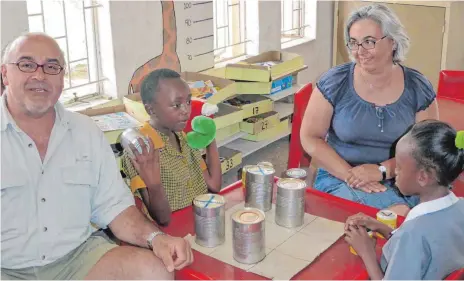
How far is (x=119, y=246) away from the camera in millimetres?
1845

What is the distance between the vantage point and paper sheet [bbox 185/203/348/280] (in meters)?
1.55

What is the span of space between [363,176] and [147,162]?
2.88 ft

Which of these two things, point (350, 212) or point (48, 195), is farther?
point (350, 212)

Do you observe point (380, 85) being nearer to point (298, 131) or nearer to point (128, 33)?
point (298, 131)

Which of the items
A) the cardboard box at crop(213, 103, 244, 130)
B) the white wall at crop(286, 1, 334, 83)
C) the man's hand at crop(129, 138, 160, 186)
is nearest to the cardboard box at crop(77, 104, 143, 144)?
the cardboard box at crop(213, 103, 244, 130)

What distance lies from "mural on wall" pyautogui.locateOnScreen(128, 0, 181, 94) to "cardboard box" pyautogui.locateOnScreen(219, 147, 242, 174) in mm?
597

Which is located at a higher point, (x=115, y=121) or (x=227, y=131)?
(x=115, y=121)

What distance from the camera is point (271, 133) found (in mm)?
3781

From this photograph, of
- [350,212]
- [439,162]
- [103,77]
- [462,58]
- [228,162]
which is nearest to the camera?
[439,162]

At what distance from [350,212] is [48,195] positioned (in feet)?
3.24

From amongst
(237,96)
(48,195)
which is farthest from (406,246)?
(237,96)

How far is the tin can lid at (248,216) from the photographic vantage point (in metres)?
1.55

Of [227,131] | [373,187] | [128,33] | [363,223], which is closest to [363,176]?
[373,187]

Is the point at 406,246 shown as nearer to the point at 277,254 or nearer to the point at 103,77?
the point at 277,254
